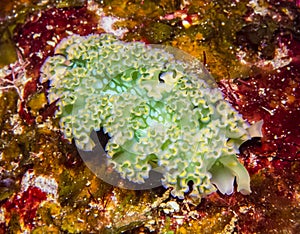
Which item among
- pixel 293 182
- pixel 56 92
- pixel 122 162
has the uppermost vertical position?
pixel 56 92

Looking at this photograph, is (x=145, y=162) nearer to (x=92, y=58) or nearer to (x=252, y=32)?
(x=92, y=58)

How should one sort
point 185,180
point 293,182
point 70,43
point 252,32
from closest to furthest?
1. point 185,180
2. point 293,182
3. point 70,43
4. point 252,32

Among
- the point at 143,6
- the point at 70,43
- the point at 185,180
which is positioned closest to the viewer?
the point at 185,180

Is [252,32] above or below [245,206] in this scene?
above

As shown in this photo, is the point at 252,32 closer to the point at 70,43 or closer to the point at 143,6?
the point at 143,6

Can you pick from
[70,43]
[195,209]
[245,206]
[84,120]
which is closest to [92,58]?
[70,43]

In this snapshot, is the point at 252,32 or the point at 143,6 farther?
the point at 143,6

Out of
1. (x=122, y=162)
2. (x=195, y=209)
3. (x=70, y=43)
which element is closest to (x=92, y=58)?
(x=70, y=43)
